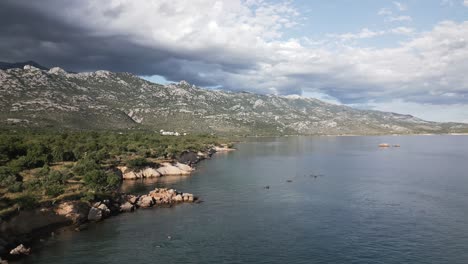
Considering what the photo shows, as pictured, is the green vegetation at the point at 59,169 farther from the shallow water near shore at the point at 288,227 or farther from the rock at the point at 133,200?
the shallow water near shore at the point at 288,227

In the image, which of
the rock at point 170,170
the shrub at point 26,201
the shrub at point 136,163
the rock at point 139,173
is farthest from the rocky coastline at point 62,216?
the rock at point 170,170

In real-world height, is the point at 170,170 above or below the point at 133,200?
above

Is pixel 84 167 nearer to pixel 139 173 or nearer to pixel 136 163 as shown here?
pixel 139 173

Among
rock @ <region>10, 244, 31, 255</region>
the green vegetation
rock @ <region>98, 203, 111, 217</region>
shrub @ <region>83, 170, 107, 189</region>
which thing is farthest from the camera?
shrub @ <region>83, 170, 107, 189</region>

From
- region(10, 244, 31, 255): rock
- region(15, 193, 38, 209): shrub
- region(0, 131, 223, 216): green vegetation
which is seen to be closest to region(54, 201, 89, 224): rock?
region(0, 131, 223, 216): green vegetation

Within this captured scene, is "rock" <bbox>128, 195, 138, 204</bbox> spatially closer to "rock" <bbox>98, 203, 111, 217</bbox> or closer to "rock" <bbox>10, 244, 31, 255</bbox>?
"rock" <bbox>98, 203, 111, 217</bbox>

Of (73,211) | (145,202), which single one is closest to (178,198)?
(145,202)

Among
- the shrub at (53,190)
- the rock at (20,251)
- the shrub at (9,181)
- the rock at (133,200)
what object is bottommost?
the rock at (20,251)
